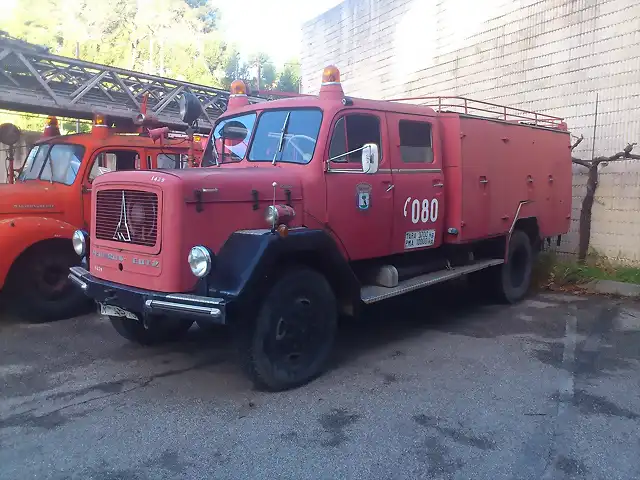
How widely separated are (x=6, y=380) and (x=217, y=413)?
202 centimetres

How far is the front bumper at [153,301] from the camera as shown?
4039 millimetres

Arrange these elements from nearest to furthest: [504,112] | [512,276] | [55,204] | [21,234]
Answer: [21,234]
[55,204]
[512,276]
[504,112]

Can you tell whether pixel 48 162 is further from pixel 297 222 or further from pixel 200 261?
pixel 200 261

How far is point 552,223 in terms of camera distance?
8.32 metres

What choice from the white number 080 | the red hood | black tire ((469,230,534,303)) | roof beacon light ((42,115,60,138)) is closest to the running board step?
black tire ((469,230,534,303))

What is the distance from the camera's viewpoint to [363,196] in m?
5.45

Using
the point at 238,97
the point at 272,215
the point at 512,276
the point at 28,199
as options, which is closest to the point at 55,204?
the point at 28,199

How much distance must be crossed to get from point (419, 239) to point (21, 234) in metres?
4.28

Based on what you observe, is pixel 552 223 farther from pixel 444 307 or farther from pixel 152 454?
pixel 152 454

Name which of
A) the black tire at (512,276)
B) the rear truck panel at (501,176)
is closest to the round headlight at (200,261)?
the rear truck panel at (501,176)

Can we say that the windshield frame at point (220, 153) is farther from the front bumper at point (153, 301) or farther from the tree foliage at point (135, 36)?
the tree foliage at point (135, 36)

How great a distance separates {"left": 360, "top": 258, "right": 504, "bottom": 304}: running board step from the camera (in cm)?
539

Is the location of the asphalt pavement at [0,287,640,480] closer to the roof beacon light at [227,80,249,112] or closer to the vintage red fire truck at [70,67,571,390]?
the vintage red fire truck at [70,67,571,390]

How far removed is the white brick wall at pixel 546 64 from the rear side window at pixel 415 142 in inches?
159
